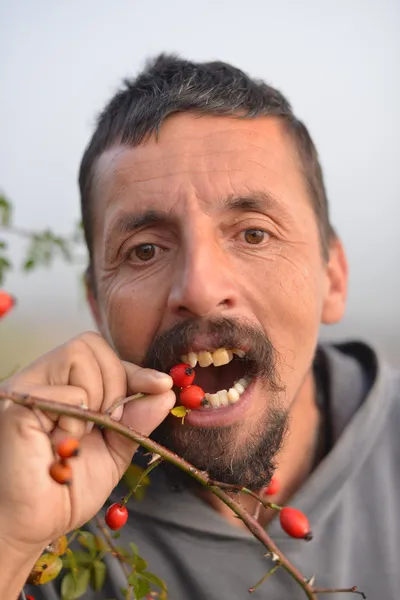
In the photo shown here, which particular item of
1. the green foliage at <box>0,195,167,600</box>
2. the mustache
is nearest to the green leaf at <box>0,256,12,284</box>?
the green foliage at <box>0,195,167,600</box>

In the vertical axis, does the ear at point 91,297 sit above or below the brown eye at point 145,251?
below

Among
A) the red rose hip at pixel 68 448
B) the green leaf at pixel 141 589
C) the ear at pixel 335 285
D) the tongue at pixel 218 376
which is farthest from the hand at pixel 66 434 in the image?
the ear at pixel 335 285

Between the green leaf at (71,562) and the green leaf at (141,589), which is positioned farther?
the green leaf at (71,562)

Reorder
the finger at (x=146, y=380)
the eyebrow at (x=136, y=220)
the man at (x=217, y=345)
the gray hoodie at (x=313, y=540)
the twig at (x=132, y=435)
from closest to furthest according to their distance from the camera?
the twig at (x=132, y=435), the finger at (x=146, y=380), the man at (x=217, y=345), the eyebrow at (x=136, y=220), the gray hoodie at (x=313, y=540)

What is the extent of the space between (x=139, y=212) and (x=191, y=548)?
114cm

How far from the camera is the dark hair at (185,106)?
204 centimetres

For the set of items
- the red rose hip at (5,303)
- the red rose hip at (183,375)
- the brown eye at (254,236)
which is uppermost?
the brown eye at (254,236)

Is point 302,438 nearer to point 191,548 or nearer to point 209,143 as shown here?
point 191,548

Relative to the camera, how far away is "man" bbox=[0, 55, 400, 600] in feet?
5.02

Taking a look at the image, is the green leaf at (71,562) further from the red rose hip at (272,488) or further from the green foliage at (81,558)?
the red rose hip at (272,488)

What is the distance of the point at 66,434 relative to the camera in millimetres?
1383

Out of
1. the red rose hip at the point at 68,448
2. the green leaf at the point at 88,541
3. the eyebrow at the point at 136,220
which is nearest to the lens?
the red rose hip at the point at 68,448

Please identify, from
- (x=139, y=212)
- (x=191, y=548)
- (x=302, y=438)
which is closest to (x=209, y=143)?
(x=139, y=212)

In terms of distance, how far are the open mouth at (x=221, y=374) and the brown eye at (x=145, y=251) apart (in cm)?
38
